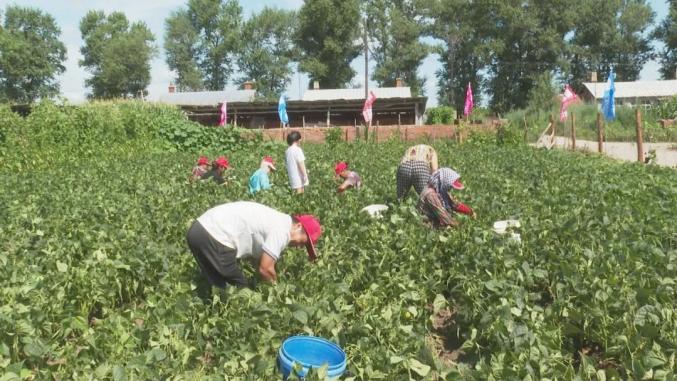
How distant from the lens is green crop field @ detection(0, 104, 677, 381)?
308cm

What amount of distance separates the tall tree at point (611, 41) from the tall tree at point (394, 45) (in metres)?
15.1

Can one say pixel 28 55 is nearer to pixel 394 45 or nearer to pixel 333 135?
pixel 394 45

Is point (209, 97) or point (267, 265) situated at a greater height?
point (209, 97)

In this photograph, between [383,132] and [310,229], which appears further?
[383,132]

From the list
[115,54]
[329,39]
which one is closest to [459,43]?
[329,39]

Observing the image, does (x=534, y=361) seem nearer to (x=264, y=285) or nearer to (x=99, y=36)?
(x=264, y=285)

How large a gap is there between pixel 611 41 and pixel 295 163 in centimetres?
6005

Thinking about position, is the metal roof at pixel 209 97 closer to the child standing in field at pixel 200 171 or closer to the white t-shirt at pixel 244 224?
the child standing in field at pixel 200 171

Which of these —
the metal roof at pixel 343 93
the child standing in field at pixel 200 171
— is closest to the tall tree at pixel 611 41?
the metal roof at pixel 343 93

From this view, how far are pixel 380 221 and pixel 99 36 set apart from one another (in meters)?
69.0

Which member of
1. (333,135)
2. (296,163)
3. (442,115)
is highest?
(442,115)

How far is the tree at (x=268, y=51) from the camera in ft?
204

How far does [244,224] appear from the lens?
4.01m

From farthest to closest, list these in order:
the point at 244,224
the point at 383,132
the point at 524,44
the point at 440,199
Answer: the point at 524,44
the point at 383,132
the point at 440,199
the point at 244,224
